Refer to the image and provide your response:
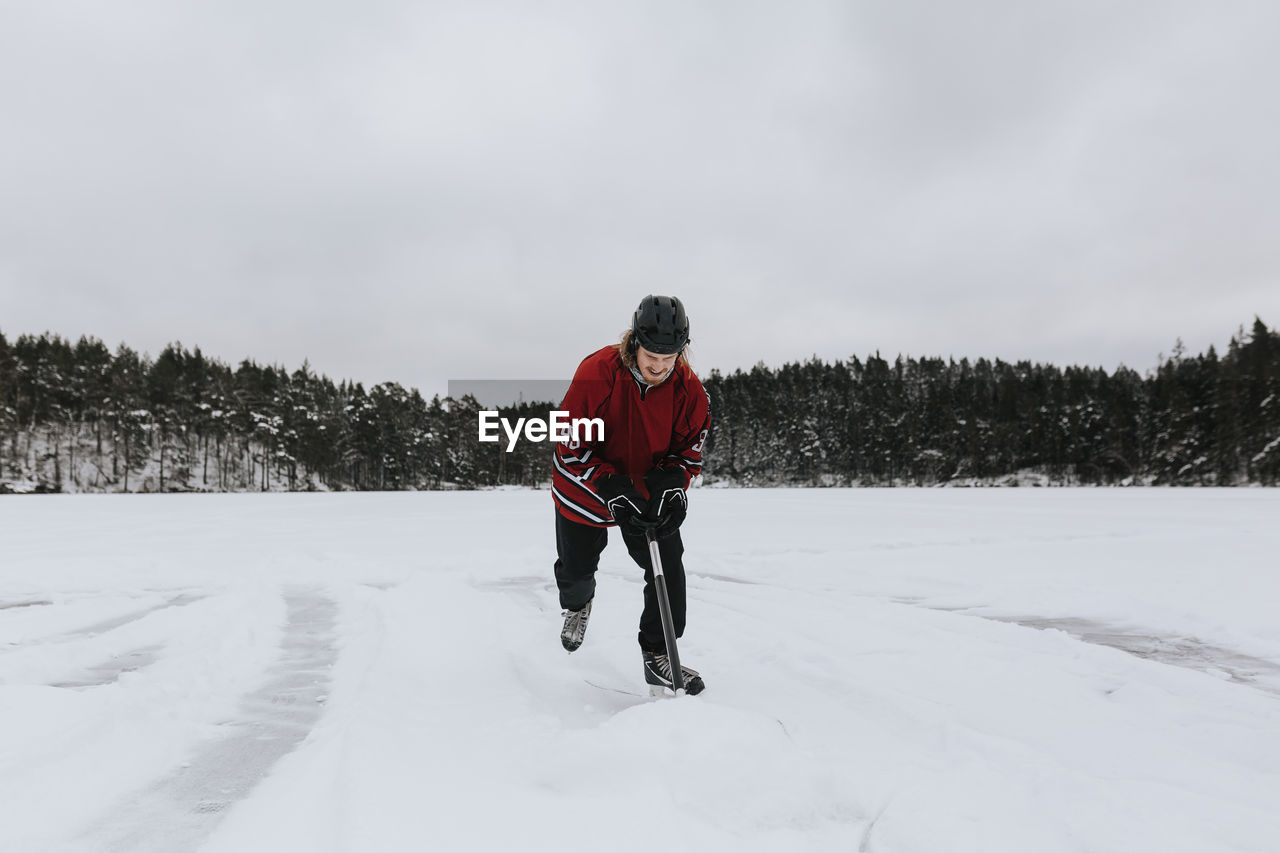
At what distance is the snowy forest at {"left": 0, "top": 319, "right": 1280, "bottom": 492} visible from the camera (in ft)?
196

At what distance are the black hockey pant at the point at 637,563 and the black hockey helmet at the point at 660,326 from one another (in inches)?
37.6

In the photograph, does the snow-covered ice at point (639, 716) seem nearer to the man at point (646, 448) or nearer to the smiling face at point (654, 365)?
the man at point (646, 448)

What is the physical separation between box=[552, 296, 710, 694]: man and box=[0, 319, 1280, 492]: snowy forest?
211 ft

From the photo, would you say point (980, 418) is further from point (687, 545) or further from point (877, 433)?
point (687, 545)

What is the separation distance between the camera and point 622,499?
3.37 meters

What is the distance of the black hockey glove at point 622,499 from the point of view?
3377mm

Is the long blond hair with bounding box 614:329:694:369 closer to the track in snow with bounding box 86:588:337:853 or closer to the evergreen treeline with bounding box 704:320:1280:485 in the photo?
the track in snow with bounding box 86:588:337:853

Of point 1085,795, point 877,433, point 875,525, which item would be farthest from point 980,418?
point 1085,795

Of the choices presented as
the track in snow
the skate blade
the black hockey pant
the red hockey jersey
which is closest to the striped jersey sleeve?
the red hockey jersey

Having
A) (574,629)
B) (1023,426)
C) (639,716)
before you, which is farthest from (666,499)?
(1023,426)

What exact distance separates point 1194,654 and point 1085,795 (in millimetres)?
2525

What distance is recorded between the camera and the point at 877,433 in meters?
78.5

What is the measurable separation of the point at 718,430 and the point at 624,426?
267 feet

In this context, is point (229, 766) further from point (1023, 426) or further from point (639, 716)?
point (1023, 426)
